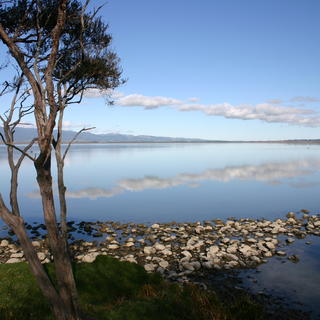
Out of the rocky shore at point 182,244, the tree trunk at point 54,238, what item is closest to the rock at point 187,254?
the rocky shore at point 182,244

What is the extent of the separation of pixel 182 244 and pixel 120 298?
8473 millimetres

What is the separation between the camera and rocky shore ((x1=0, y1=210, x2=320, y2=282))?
50.4 feet

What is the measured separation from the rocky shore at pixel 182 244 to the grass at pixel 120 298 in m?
2.25

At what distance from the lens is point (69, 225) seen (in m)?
24.5

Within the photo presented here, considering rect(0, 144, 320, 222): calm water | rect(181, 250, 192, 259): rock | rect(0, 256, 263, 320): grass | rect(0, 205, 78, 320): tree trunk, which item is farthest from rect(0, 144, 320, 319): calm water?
rect(0, 205, 78, 320): tree trunk

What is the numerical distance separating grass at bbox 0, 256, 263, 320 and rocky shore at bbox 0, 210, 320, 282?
2.25 meters

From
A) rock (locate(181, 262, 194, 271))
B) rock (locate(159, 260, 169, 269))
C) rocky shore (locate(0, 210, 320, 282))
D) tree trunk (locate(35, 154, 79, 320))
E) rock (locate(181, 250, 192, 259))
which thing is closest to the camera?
tree trunk (locate(35, 154, 79, 320))

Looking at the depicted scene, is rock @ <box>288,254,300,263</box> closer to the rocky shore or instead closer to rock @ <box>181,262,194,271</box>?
the rocky shore

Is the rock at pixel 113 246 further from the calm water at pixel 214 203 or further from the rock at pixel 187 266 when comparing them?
the calm water at pixel 214 203

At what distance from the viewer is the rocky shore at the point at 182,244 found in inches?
605

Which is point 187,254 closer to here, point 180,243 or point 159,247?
point 159,247

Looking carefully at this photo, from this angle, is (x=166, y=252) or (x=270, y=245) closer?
(x=166, y=252)

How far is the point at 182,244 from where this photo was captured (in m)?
18.5

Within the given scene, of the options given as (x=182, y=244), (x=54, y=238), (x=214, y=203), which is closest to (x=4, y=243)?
(x=182, y=244)
